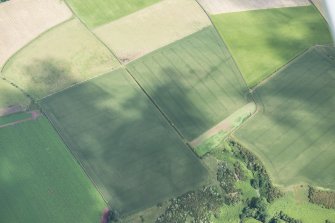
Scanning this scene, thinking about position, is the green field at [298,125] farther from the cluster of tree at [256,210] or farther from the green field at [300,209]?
the cluster of tree at [256,210]

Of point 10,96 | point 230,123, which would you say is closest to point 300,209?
point 230,123

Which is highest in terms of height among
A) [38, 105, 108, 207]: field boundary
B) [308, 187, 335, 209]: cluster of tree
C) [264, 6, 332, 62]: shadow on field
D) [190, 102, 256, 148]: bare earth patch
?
[38, 105, 108, 207]: field boundary

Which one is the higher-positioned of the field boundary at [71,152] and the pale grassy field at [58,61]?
the pale grassy field at [58,61]

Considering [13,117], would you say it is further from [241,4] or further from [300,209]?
[241,4]

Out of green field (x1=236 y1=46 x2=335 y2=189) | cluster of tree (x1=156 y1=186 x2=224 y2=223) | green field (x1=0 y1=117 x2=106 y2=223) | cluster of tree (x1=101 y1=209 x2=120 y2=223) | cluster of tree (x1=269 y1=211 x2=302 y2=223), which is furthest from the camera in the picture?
green field (x1=236 y1=46 x2=335 y2=189)

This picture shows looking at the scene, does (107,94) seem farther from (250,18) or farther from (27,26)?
(250,18)

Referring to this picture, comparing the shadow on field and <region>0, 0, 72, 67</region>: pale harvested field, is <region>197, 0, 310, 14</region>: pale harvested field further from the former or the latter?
<region>0, 0, 72, 67</region>: pale harvested field

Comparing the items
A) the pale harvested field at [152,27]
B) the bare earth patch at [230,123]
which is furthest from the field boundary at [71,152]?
the pale harvested field at [152,27]

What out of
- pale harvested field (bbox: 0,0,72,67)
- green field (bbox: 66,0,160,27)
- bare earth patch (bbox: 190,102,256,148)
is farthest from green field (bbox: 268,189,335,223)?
pale harvested field (bbox: 0,0,72,67)
